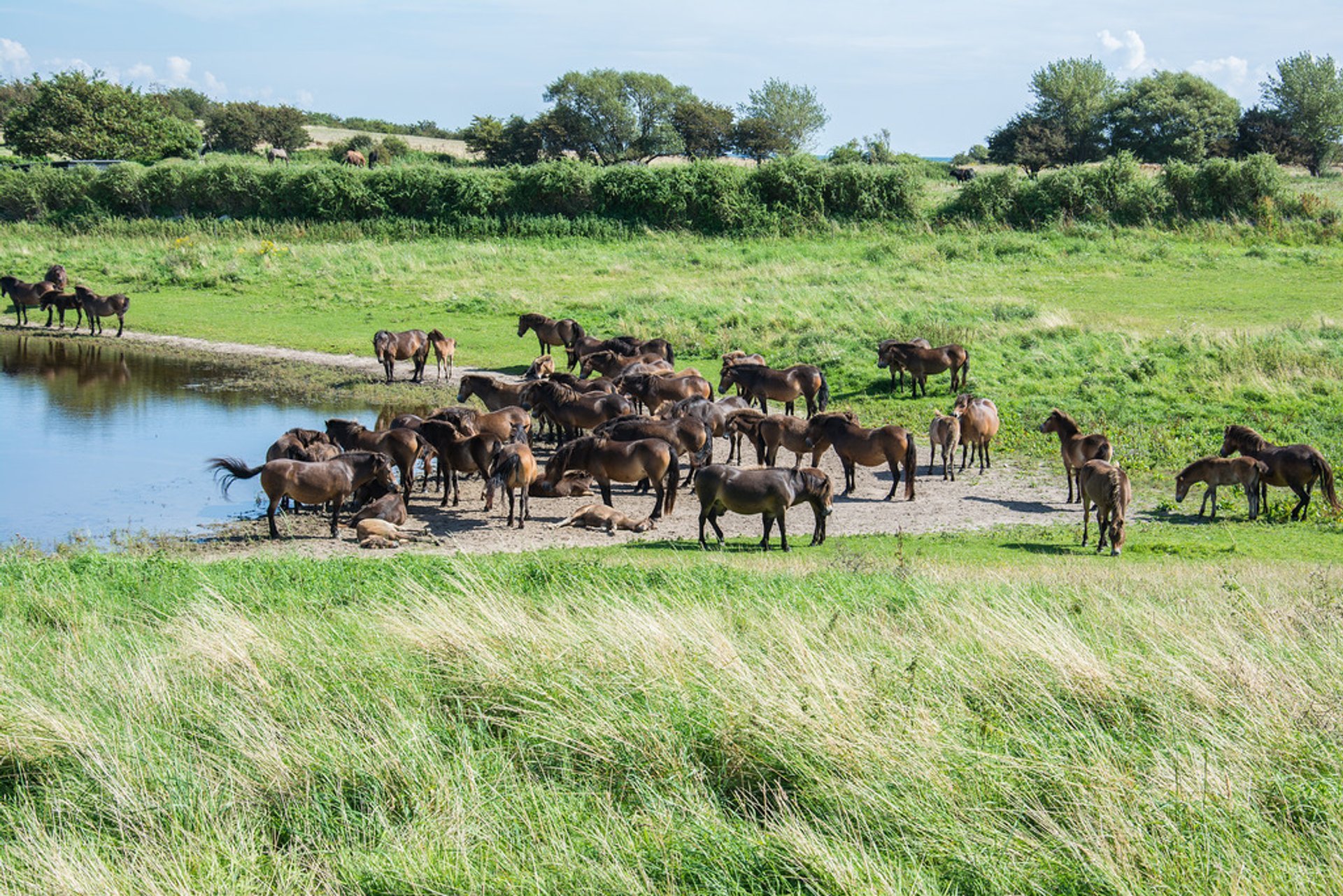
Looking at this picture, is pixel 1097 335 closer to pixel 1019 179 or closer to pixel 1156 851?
pixel 1156 851

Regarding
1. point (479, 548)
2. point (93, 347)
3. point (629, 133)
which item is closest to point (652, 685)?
point (479, 548)

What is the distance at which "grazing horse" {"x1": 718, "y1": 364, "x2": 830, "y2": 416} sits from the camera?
20.6 m

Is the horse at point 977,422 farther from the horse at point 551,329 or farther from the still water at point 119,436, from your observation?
the horse at point 551,329

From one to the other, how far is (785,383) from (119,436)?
1157 cm

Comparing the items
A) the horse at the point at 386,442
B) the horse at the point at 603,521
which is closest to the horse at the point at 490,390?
the horse at the point at 386,442

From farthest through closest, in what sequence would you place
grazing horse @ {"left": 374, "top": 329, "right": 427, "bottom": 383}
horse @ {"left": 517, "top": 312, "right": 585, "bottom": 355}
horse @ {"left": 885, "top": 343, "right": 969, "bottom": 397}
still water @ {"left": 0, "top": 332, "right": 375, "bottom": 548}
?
1. horse @ {"left": 517, "top": 312, "right": 585, "bottom": 355}
2. grazing horse @ {"left": 374, "top": 329, "right": 427, "bottom": 383}
3. horse @ {"left": 885, "top": 343, "right": 969, "bottom": 397}
4. still water @ {"left": 0, "top": 332, "right": 375, "bottom": 548}

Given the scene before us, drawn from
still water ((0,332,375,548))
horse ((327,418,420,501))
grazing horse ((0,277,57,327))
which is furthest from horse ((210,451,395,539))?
grazing horse ((0,277,57,327))

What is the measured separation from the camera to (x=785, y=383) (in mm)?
20672

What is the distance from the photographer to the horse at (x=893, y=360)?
73.6ft

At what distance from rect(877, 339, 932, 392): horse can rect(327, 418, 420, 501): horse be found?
9802 mm

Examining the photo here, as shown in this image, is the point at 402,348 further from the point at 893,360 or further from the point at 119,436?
the point at 893,360

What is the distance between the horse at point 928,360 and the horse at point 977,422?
4146mm

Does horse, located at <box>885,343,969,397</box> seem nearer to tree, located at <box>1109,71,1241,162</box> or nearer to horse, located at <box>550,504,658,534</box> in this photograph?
horse, located at <box>550,504,658,534</box>

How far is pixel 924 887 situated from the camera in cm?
466
